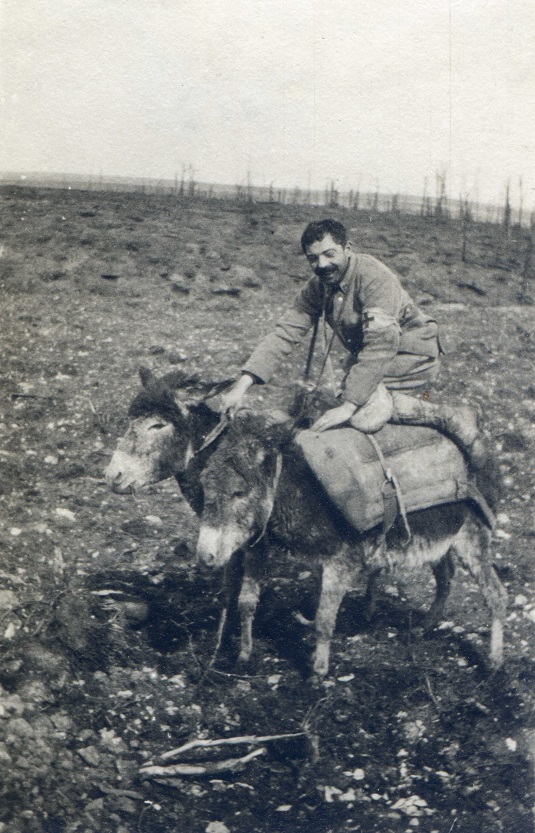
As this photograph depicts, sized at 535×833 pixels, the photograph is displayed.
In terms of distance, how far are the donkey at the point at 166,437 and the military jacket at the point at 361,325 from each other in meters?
0.25

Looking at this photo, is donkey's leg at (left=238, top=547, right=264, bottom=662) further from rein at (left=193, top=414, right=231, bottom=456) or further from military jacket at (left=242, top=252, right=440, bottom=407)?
military jacket at (left=242, top=252, right=440, bottom=407)

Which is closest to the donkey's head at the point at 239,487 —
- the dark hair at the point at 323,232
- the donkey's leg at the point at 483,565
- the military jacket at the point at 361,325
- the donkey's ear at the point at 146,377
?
the military jacket at the point at 361,325

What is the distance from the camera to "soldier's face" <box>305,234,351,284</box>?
7.89ft

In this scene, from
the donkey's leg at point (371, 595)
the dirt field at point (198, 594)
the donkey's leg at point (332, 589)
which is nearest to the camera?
the dirt field at point (198, 594)

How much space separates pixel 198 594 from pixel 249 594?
21cm

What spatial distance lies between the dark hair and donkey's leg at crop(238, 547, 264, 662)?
1179 mm

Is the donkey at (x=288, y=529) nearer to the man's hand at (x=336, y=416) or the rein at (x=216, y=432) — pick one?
the rein at (x=216, y=432)

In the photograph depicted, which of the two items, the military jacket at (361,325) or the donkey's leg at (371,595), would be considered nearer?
the military jacket at (361,325)

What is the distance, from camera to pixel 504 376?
9.32 feet

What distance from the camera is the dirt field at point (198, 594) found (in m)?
2.38

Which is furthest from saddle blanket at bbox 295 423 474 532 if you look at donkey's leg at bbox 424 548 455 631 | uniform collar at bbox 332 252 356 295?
uniform collar at bbox 332 252 356 295

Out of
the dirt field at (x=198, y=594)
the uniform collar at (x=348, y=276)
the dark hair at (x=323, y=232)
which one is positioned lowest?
the dirt field at (x=198, y=594)

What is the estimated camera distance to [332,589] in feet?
8.24

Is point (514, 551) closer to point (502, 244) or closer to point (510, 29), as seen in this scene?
point (502, 244)
